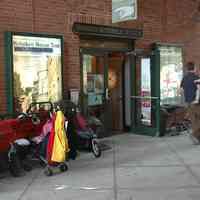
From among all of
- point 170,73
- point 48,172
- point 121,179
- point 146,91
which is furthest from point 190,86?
point 48,172

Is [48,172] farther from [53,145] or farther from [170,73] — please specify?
[170,73]

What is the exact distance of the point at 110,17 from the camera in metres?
10.4

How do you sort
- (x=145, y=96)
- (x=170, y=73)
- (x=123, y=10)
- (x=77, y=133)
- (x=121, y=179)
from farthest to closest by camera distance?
(x=170, y=73) → (x=145, y=96) → (x=123, y=10) → (x=77, y=133) → (x=121, y=179)

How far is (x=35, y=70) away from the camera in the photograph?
8633mm

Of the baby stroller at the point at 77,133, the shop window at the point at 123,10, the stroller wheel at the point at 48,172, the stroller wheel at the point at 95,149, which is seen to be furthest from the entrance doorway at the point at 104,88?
the stroller wheel at the point at 48,172

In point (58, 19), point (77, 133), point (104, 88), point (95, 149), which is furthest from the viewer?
point (104, 88)

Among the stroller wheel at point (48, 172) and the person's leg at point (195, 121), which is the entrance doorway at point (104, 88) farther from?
the stroller wheel at point (48, 172)

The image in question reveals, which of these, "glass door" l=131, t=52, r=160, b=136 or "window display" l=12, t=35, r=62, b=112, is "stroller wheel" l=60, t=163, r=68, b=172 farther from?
"glass door" l=131, t=52, r=160, b=136

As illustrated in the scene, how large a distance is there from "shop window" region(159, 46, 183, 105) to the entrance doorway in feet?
4.23

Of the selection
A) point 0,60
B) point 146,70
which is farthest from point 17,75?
point 146,70

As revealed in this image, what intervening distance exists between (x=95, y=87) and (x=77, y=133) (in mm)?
2645

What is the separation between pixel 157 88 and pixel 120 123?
1793 millimetres

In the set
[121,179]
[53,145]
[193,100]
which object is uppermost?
[193,100]

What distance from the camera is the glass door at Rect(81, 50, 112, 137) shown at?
1005 centimetres
